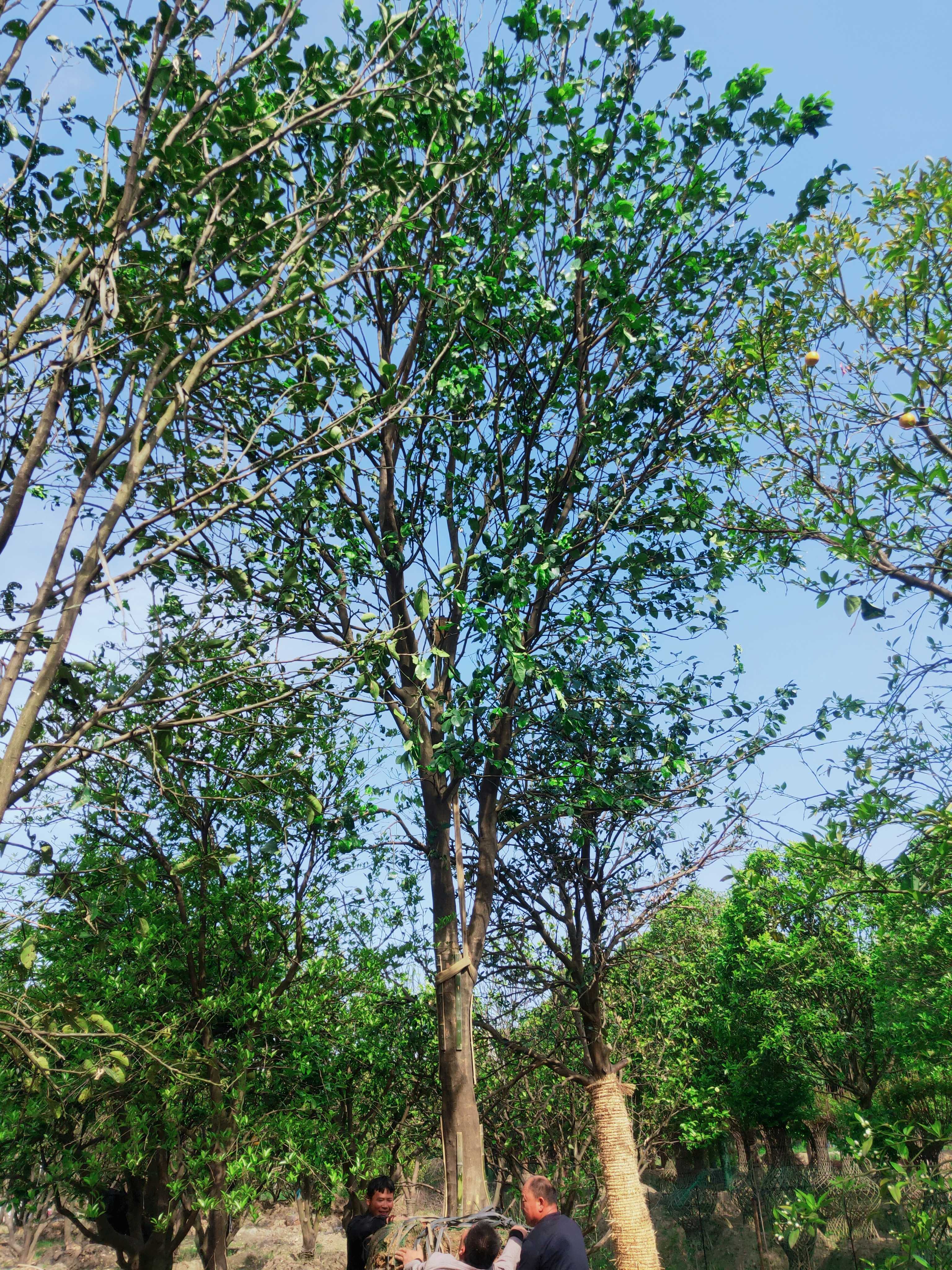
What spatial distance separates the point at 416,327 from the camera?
7.42 m

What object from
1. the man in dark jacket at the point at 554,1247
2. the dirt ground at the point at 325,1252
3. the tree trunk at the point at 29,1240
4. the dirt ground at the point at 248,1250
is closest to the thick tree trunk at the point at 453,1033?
the man in dark jacket at the point at 554,1247

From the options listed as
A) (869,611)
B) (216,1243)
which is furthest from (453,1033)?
(216,1243)

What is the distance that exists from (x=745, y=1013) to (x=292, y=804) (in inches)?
928

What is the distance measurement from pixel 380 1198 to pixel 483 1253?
132 centimetres

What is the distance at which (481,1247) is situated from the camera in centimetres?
539

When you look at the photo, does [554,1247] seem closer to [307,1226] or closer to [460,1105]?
[460,1105]

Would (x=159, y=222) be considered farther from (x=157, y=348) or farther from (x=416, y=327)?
(x=416, y=327)

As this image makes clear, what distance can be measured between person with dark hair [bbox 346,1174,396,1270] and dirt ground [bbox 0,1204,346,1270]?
15993 millimetres

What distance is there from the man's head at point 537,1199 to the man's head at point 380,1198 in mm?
1050

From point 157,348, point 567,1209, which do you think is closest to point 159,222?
point 157,348

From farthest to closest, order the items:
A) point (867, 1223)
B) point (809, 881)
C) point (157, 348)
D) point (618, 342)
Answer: point (867, 1223)
point (618, 342)
point (809, 881)
point (157, 348)

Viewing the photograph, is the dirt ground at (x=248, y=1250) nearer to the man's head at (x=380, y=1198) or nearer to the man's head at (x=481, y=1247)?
the man's head at (x=380, y=1198)

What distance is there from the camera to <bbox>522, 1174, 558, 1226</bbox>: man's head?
5961 millimetres

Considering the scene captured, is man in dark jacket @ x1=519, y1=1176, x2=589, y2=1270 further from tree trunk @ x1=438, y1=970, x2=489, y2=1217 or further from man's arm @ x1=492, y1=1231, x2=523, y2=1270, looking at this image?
tree trunk @ x1=438, y1=970, x2=489, y2=1217
